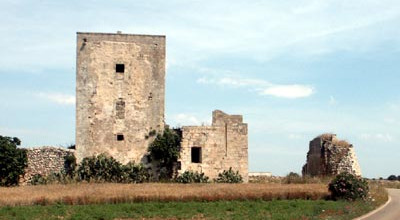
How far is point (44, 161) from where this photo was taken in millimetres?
38125

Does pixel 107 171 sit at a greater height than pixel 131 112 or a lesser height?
lesser

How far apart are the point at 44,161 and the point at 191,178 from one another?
29.7 ft

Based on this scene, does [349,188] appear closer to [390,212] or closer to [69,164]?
[390,212]

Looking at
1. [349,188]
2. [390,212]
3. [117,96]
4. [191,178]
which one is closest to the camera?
[390,212]

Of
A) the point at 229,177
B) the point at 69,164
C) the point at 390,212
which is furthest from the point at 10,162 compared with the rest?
the point at 390,212

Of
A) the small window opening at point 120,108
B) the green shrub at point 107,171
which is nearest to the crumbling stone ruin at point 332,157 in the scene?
the green shrub at point 107,171

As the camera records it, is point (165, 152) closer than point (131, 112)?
Yes

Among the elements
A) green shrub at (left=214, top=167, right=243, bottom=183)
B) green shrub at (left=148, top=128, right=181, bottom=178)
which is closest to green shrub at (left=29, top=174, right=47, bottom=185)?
green shrub at (left=148, top=128, right=181, bottom=178)

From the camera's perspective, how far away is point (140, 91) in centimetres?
4019

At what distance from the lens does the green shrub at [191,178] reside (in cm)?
3831

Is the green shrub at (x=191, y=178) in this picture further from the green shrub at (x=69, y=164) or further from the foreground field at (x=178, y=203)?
the foreground field at (x=178, y=203)

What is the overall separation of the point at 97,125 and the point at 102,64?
392 cm

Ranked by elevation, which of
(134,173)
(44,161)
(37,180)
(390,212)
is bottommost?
(390,212)

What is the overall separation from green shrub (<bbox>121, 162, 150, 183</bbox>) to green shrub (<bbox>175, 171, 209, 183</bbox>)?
205 centimetres
